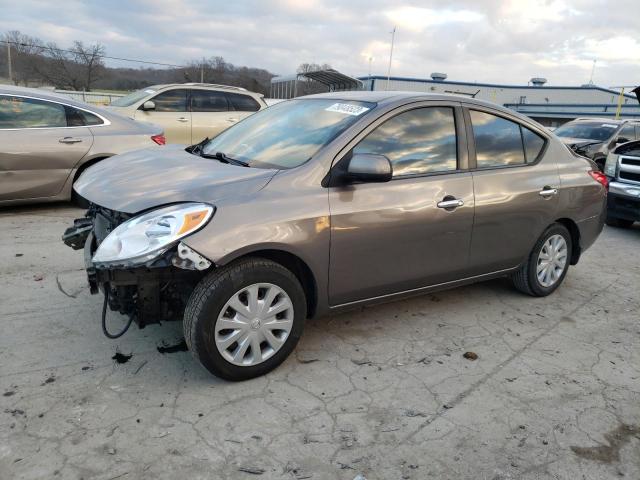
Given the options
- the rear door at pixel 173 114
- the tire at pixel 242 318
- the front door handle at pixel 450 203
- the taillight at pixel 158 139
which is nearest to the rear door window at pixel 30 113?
the taillight at pixel 158 139

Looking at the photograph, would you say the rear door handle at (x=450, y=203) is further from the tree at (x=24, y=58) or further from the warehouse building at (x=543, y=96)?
the warehouse building at (x=543, y=96)

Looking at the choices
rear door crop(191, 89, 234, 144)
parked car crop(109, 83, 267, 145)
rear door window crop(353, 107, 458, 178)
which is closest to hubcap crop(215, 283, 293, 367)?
rear door window crop(353, 107, 458, 178)

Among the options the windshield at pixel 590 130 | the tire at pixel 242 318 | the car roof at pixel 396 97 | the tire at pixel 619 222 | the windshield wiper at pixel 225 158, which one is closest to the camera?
the tire at pixel 242 318

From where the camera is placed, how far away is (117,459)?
2.36 meters

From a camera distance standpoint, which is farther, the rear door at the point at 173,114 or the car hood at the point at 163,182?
the rear door at the point at 173,114

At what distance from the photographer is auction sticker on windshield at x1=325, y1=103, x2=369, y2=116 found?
3531mm

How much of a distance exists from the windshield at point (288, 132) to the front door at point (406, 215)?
264 millimetres

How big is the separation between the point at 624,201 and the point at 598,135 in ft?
15.8

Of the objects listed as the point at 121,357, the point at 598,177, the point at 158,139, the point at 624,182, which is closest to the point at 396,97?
the point at 598,177

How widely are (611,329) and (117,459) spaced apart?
12.5 ft

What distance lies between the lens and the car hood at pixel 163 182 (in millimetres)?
2904

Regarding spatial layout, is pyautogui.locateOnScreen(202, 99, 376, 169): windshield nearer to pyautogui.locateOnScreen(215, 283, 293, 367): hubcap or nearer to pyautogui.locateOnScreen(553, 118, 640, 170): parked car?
pyautogui.locateOnScreen(215, 283, 293, 367): hubcap

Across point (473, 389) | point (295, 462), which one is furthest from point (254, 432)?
point (473, 389)

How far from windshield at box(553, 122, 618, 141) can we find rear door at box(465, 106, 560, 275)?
860cm
